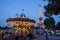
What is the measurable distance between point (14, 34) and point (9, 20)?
2847 mm

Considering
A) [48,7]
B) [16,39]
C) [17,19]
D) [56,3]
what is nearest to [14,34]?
[16,39]

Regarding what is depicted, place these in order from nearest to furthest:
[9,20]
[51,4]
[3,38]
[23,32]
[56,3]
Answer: [56,3], [51,4], [3,38], [23,32], [9,20]

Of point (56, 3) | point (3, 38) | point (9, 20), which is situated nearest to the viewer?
point (56, 3)

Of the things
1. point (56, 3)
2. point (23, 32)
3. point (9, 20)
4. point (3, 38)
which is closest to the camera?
point (56, 3)

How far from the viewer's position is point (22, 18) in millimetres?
20219

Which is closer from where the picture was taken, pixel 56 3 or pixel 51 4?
pixel 56 3

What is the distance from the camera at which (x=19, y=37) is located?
18000mm

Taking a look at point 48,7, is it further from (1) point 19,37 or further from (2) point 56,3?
(1) point 19,37

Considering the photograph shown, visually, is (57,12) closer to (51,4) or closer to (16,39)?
(51,4)

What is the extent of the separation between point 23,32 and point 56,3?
7.08 meters

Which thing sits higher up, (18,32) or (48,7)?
(48,7)

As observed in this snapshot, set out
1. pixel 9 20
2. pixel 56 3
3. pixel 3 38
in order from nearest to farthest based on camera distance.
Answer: pixel 56 3 → pixel 3 38 → pixel 9 20

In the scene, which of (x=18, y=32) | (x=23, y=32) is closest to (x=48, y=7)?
(x=18, y=32)

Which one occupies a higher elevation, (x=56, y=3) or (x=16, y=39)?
(x=56, y=3)
